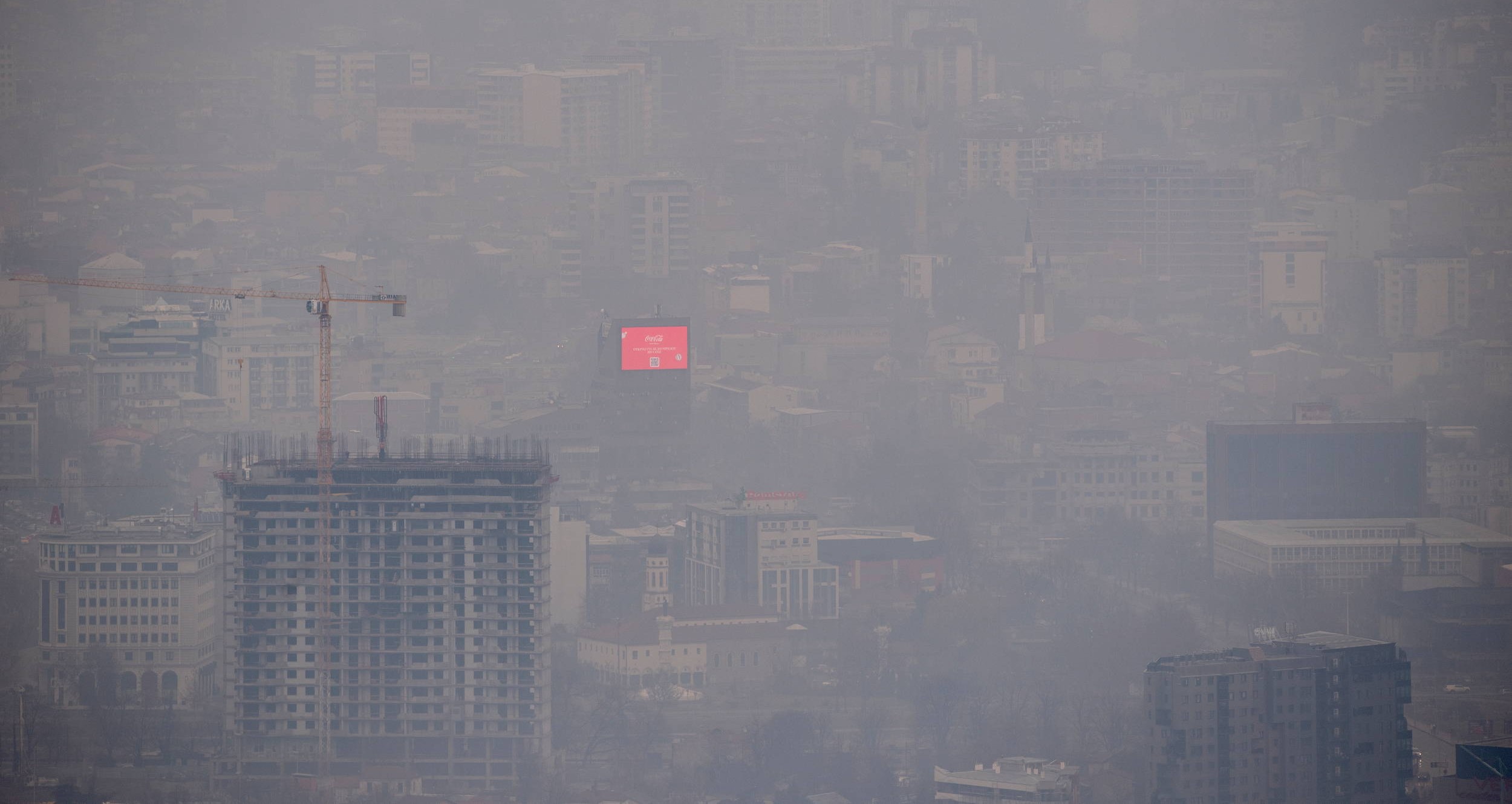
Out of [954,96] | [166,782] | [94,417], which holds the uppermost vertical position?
[954,96]

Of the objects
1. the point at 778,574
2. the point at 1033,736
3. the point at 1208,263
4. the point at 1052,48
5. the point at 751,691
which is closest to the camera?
the point at 1033,736

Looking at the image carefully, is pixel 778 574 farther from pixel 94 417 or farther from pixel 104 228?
pixel 104 228

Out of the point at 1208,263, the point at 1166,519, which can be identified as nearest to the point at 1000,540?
the point at 1166,519

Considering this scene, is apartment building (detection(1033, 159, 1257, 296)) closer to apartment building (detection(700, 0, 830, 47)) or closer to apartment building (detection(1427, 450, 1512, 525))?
apartment building (detection(1427, 450, 1512, 525))

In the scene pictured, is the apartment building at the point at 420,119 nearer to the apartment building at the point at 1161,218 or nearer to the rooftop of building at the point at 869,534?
the apartment building at the point at 1161,218

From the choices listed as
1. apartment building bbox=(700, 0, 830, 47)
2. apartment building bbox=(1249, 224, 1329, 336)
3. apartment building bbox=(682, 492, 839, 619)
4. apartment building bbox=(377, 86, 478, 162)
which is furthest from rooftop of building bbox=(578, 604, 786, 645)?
apartment building bbox=(700, 0, 830, 47)

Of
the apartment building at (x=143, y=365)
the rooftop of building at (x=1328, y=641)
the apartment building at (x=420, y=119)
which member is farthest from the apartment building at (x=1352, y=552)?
the apartment building at (x=420, y=119)

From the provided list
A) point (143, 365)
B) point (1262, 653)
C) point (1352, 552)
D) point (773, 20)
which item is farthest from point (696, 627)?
point (773, 20)
